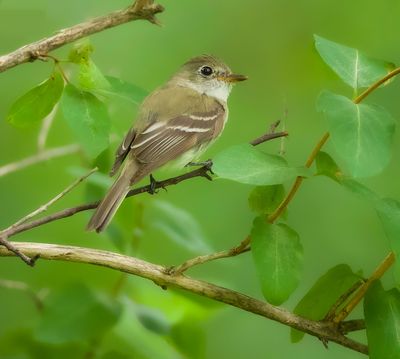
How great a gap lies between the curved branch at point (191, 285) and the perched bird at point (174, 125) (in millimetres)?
397

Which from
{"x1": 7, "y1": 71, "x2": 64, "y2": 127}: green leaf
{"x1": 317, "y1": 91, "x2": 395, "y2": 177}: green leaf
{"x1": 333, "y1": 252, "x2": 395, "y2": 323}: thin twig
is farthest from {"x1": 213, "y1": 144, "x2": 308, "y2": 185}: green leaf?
{"x1": 7, "y1": 71, "x2": 64, "y2": 127}: green leaf

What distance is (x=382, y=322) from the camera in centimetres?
253

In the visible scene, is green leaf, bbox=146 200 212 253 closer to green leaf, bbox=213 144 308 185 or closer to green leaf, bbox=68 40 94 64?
green leaf, bbox=68 40 94 64

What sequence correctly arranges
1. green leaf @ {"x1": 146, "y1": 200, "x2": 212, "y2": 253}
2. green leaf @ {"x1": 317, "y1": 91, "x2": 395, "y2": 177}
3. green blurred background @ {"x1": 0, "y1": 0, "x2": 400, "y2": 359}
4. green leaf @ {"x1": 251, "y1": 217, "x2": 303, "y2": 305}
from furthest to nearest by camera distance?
green blurred background @ {"x1": 0, "y1": 0, "x2": 400, "y2": 359}, green leaf @ {"x1": 146, "y1": 200, "x2": 212, "y2": 253}, green leaf @ {"x1": 251, "y1": 217, "x2": 303, "y2": 305}, green leaf @ {"x1": 317, "y1": 91, "x2": 395, "y2": 177}

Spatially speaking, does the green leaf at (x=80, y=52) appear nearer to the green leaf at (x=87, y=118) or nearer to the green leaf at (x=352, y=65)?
the green leaf at (x=87, y=118)

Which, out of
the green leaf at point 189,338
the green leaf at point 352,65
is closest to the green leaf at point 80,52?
the green leaf at point 352,65

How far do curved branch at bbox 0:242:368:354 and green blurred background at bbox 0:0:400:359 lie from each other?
167 cm

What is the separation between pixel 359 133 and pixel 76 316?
56.2 inches

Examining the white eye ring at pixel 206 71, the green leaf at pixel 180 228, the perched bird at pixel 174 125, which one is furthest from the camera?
the white eye ring at pixel 206 71

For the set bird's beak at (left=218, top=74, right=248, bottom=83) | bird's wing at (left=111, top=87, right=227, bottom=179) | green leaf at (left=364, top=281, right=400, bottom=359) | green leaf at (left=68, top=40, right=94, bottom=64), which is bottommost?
bird's beak at (left=218, top=74, right=248, bottom=83)

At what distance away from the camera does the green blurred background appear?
5027 mm

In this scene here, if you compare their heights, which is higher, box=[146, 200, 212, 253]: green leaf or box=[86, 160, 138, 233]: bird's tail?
box=[86, 160, 138, 233]: bird's tail

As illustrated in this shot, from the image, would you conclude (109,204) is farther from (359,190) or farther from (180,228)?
(359,190)

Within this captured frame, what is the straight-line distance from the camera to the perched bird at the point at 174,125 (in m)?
3.68
